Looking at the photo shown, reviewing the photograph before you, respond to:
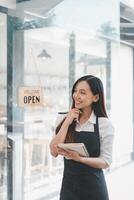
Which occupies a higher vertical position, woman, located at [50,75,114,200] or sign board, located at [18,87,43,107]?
sign board, located at [18,87,43,107]

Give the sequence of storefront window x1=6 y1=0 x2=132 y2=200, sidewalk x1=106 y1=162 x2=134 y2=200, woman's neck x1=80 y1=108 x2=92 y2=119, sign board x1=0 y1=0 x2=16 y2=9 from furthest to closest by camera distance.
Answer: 1. sidewalk x1=106 y1=162 x2=134 y2=200
2. storefront window x1=6 y1=0 x2=132 y2=200
3. sign board x1=0 y1=0 x2=16 y2=9
4. woman's neck x1=80 y1=108 x2=92 y2=119

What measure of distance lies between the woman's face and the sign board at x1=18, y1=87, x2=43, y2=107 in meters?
1.04

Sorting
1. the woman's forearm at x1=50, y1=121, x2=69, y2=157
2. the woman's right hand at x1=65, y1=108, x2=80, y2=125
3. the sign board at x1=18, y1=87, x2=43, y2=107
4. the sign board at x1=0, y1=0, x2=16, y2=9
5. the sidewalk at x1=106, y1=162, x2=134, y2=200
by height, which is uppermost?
the sign board at x1=0, y1=0, x2=16, y2=9

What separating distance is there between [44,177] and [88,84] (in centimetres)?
181

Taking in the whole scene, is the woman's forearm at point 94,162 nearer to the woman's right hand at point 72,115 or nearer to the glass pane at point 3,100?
the woman's right hand at point 72,115

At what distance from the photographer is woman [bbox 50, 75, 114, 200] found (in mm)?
1691

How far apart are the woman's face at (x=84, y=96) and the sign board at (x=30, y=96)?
1.04 m

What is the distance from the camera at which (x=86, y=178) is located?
1.69 meters

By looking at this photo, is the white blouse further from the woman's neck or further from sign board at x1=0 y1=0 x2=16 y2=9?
sign board at x1=0 y1=0 x2=16 y2=9

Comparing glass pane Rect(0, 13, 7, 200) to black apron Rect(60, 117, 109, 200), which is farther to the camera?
glass pane Rect(0, 13, 7, 200)

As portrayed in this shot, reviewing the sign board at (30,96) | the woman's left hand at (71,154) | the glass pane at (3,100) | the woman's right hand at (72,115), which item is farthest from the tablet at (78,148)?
the glass pane at (3,100)

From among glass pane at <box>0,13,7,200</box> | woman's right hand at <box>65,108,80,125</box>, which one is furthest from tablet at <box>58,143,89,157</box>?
glass pane at <box>0,13,7,200</box>

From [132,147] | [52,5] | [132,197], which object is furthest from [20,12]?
[132,147]

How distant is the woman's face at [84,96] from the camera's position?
5.72 ft
